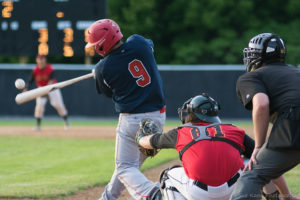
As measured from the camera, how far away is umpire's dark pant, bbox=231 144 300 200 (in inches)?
168

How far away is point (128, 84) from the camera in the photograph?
19.0 ft

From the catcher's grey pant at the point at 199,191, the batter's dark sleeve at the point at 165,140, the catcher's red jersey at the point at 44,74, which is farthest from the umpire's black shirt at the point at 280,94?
the catcher's red jersey at the point at 44,74

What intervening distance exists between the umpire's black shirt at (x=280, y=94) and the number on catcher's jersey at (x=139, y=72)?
149 cm

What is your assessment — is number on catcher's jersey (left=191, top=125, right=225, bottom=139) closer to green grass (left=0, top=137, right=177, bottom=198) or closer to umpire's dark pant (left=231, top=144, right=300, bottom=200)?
umpire's dark pant (left=231, top=144, right=300, bottom=200)

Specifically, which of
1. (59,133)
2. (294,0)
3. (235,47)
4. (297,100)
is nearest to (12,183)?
(297,100)

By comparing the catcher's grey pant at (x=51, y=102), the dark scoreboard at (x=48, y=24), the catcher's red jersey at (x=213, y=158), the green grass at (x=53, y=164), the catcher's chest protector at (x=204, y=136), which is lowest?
the catcher's grey pant at (x=51, y=102)

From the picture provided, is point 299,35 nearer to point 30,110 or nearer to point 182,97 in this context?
point 182,97

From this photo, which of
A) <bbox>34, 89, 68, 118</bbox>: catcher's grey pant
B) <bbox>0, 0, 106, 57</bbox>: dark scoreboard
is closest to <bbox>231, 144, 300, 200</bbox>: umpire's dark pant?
<bbox>0, 0, 106, 57</bbox>: dark scoreboard

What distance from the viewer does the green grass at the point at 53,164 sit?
780 centimetres

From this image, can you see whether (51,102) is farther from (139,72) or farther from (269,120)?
(269,120)

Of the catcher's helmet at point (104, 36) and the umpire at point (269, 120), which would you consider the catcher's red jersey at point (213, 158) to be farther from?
the catcher's helmet at point (104, 36)

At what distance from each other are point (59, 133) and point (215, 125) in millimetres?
11846

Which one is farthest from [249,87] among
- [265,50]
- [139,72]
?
[139,72]

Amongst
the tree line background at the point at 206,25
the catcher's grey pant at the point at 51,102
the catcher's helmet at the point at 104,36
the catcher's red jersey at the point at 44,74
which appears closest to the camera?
the catcher's helmet at the point at 104,36
